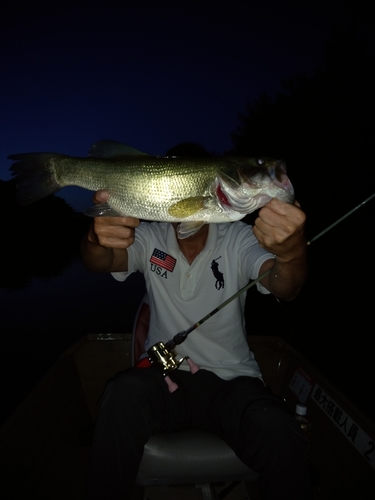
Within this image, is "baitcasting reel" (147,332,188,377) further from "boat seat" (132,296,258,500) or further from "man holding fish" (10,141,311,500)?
"boat seat" (132,296,258,500)

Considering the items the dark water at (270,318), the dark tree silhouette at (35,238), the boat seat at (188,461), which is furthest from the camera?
the dark tree silhouette at (35,238)

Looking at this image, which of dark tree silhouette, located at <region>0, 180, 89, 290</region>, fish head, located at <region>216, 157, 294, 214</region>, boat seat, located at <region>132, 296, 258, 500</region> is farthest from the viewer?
dark tree silhouette, located at <region>0, 180, 89, 290</region>

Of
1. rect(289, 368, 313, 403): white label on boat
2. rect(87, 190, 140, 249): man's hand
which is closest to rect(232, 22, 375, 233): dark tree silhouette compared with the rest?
rect(289, 368, 313, 403): white label on boat

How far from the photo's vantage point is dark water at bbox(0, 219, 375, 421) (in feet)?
23.7

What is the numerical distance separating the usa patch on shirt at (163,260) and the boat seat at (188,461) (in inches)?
54.4

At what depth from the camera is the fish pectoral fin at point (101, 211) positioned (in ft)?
7.40

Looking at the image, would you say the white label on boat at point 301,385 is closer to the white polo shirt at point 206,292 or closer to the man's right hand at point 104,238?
the white polo shirt at point 206,292

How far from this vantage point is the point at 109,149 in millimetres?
2428

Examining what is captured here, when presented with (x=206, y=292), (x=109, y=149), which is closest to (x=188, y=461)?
(x=206, y=292)

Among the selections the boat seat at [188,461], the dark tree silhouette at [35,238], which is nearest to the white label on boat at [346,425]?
the boat seat at [188,461]

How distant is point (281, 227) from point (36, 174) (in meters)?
1.89

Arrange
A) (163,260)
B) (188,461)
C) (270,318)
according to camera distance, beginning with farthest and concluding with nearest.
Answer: (270,318) → (163,260) → (188,461)

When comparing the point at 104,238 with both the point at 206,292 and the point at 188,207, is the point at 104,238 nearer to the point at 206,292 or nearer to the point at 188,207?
the point at 188,207

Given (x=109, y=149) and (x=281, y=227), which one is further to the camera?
(x=109, y=149)
